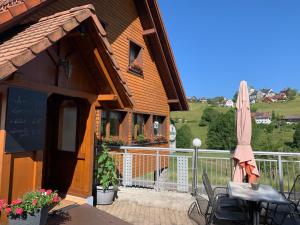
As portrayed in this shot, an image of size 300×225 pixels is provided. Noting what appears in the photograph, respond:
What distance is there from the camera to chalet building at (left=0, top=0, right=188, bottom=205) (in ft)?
13.3

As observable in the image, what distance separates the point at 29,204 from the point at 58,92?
6.48 feet

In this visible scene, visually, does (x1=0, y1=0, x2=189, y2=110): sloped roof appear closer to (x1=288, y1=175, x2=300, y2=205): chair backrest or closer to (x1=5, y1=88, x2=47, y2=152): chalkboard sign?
(x1=288, y1=175, x2=300, y2=205): chair backrest

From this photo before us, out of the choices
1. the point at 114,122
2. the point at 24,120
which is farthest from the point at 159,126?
the point at 24,120

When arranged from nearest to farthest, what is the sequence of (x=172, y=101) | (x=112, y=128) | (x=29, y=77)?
(x=29, y=77), (x=112, y=128), (x=172, y=101)

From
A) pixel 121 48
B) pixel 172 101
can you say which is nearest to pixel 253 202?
pixel 121 48

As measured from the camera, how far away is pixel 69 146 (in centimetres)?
629

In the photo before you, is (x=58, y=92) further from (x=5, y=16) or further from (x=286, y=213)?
(x=286, y=213)

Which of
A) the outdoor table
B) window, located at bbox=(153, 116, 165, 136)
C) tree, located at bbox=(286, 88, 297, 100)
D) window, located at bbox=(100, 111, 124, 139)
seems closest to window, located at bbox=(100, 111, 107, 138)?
window, located at bbox=(100, 111, 124, 139)

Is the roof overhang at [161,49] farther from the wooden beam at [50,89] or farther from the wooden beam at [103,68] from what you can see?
the wooden beam at [50,89]

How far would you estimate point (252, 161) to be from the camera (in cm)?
541

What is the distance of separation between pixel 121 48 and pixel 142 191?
17.5ft

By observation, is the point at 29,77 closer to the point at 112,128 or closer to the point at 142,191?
the point at 142,191

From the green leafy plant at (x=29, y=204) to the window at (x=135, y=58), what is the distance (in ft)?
24.5

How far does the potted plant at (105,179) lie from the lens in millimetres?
6480
